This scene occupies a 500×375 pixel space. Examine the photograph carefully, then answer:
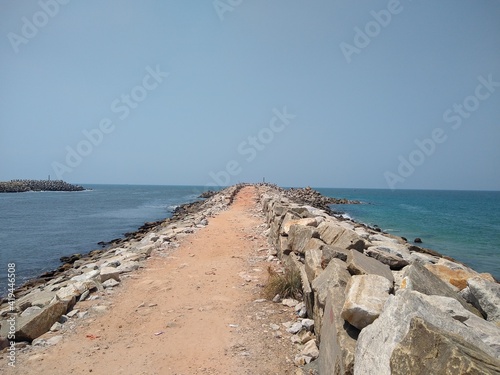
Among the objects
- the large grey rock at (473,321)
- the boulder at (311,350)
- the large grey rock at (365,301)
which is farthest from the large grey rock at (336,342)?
the large grey rock at (473,321)

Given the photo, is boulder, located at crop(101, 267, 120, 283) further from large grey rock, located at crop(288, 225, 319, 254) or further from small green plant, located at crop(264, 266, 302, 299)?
large grey rock, located at crop(288, 225, 319, 254)

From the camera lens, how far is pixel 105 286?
699 centimetres

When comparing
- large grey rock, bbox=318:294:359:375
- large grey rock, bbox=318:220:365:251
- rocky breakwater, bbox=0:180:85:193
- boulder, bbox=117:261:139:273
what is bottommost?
rocky breakwater, bbox=0:180:85:193

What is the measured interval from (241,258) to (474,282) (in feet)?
19.4

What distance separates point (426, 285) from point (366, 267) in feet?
2.42

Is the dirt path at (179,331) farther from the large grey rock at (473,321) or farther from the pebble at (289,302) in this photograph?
the large grey rock at (473,321)

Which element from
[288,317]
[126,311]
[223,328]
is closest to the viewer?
[223,328]

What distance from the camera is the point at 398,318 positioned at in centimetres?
256

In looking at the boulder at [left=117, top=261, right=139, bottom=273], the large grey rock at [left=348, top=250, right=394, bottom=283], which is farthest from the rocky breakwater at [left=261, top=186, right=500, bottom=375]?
the boulder at [left=117, top=261, right=139, bottom=273]

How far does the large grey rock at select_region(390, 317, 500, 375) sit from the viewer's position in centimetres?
180

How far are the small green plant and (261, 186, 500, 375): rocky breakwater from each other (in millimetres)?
755

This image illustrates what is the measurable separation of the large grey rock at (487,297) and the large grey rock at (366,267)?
0.85 m

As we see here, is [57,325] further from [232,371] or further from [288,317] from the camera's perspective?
[288,317]

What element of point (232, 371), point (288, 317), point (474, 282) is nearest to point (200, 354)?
point (232, 371)
